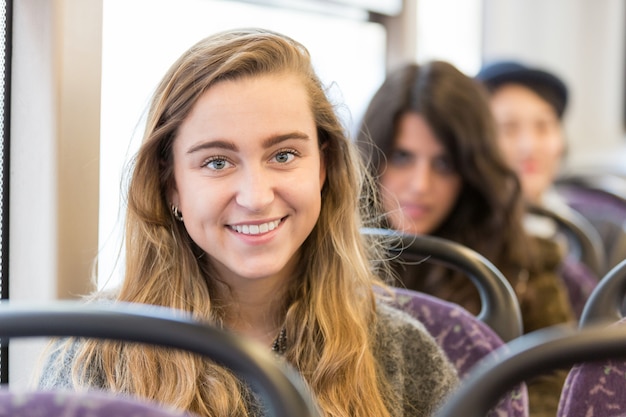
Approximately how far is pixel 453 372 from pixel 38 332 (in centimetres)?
63

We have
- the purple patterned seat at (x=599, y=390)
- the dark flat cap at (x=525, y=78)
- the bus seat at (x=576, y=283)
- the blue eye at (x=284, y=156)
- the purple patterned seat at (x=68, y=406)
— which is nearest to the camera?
the purple patterned seat at (x=68, y=406)

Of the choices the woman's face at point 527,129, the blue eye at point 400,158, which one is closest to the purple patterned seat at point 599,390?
the blue eye at point 400,158

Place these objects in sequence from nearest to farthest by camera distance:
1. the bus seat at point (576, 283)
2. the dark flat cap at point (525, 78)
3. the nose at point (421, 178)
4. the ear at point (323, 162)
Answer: the ear at point (323, 162), the nose at point (421, 178), the bus seat at point (576, 283), the dark flat cap at point (525, 78)

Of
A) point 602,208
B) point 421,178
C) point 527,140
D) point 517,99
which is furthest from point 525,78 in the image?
point 421,178

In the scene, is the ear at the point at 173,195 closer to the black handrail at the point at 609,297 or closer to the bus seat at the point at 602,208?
the black handrail at the point at 609,297

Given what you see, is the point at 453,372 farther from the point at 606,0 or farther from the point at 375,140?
the point at 606,0

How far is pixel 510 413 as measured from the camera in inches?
42.3

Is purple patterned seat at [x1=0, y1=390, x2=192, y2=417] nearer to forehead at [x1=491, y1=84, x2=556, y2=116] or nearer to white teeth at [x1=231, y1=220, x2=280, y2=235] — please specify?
white teeth at [x1=231, y1=220, x2=280, y2=235]

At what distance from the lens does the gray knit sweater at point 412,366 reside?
111 centimetres

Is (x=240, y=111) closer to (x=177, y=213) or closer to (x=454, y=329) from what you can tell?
(x=177, y=213)

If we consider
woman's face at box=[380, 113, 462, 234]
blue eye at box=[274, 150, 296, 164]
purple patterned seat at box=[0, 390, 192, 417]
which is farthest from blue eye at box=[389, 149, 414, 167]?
purple patterned seat at box=[0, 390, 192, 417]

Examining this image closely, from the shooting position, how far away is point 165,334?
63 centimetres

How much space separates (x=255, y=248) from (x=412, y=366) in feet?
0.90

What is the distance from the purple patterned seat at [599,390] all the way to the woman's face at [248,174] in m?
0.36
